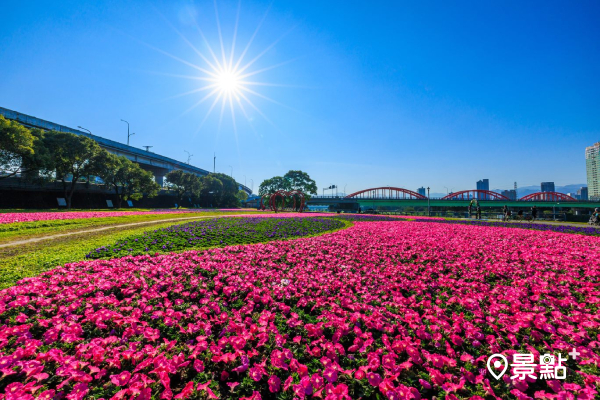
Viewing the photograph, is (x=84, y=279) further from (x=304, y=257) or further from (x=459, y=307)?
(x=459, y=307)

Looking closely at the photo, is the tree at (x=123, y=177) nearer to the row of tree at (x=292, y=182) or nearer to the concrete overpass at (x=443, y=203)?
the row of tree at (x=292, y=182)

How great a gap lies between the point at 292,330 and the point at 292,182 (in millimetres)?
75724

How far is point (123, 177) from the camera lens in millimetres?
44906

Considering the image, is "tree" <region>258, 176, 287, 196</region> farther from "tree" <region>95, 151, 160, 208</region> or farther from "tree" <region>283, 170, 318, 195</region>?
"tree" <region>95, 151, 160, 208</region>

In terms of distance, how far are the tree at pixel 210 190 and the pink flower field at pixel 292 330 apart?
207ft

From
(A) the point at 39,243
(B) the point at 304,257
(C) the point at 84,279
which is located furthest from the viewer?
(A) the point at 39,243

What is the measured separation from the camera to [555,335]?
3.56m

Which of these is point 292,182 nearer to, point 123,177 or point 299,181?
point 299,181

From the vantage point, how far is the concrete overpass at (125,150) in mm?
36894

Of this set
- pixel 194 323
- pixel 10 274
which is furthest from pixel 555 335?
pixel 10 274

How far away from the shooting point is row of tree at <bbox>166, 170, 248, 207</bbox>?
6106 cm

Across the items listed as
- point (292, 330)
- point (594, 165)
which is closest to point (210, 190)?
point (292, 330)

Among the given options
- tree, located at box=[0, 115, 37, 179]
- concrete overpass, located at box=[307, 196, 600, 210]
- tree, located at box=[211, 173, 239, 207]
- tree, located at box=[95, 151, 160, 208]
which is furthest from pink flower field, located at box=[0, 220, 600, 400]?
concrete overpass, located at box=[307, 196, 600, 210]

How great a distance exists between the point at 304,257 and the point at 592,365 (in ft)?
19.1
